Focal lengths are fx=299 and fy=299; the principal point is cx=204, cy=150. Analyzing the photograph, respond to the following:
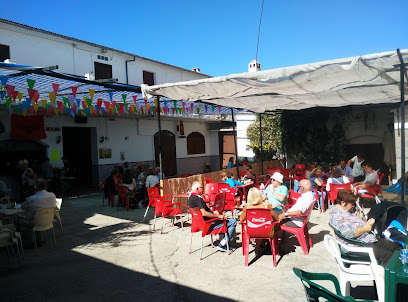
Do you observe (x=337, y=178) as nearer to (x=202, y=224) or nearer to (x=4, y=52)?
(x=202, y=224)

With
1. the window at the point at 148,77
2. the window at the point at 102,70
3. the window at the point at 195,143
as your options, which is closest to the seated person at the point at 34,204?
the window at the point at 102,70

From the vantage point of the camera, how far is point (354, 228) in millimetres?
3518

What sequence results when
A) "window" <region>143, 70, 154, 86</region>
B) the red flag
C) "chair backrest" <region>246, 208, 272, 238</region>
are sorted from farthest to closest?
1. "window" <region>143, 70, 154, 86</region>
2. the red flag
3. "chair backrest" <region>246, 208, 272, 238</region>

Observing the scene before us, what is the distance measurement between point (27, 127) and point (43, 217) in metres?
6.14

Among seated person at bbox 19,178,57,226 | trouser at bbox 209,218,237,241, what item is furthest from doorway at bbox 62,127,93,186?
trouser at bbox 209,218,237,241

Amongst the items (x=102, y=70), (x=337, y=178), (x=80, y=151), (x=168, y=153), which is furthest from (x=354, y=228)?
(x=168, y=153)

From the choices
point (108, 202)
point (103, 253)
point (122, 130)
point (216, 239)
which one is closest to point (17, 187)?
point (108, 202)

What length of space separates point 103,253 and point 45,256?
3.25 ft

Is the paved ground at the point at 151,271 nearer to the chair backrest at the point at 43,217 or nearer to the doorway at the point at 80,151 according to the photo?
the chair backrest at the point at 43,217

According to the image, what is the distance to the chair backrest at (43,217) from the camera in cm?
537

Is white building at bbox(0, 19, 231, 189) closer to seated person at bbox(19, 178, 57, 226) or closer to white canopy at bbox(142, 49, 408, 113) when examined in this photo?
seated person at bbox(19, 178, 57, 226)

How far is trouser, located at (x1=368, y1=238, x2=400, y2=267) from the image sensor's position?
10.7 feet

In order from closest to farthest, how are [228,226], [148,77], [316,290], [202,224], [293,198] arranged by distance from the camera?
1. [316,290]
2. [202,224]
3. [228,226]
4. [293,198]
5. [148,77]

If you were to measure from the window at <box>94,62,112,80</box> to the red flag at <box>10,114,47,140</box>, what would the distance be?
139 inches
